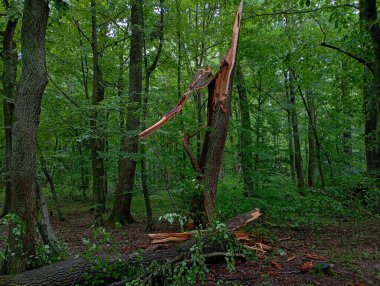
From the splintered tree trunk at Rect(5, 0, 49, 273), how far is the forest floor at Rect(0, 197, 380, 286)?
3.15ft

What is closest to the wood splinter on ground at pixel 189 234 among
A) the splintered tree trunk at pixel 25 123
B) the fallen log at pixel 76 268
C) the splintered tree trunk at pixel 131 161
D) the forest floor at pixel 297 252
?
the fallen log at pixel 76 268

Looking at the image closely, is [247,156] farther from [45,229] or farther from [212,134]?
[45,229]

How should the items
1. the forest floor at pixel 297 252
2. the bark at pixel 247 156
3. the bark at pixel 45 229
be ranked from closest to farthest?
the forest floor at pixel 297 252 → the bark at pixel 45 229 → the bark at pixel 247 156

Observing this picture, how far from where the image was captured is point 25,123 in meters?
4.79

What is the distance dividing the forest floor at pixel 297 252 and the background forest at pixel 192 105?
569 mm

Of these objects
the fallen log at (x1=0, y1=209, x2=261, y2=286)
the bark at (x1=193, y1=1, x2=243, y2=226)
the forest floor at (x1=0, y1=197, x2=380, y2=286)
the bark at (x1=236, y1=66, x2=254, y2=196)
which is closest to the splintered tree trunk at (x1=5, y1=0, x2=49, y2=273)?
the fallen log at (x1=0, y1=209, x2=261, y2=286)

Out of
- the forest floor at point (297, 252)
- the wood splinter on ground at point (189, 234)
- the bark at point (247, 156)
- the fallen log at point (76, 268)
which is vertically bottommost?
the forest floor at point (297, 252)

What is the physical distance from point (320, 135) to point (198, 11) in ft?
25.8

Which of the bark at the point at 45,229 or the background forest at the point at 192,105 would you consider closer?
the bark at the point at 45,229

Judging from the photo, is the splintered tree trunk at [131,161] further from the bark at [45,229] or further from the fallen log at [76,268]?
the fallen log at [76,268]

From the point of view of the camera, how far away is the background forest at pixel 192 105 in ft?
23.5

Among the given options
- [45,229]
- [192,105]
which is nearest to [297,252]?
[45,229]

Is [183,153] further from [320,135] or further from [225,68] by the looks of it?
[320,135]

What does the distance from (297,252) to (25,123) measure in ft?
17.3
